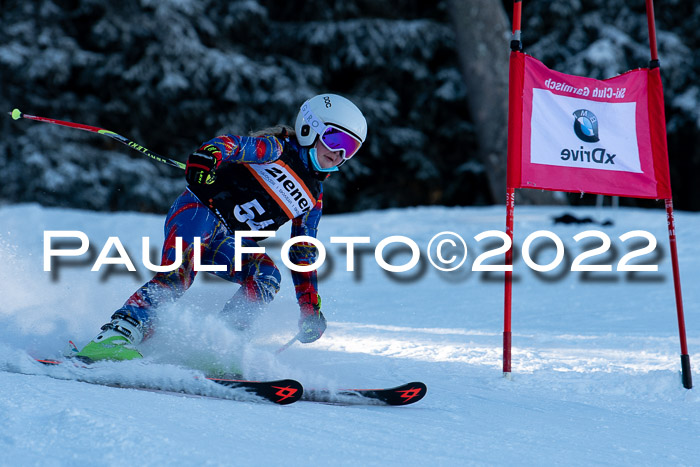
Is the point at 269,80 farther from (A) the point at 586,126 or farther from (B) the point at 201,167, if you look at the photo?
(B) the point at 201,167

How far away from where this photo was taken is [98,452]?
2014mm

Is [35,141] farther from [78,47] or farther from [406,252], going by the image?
[406,252]

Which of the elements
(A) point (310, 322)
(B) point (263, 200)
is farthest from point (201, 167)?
(A) point (310, 322)

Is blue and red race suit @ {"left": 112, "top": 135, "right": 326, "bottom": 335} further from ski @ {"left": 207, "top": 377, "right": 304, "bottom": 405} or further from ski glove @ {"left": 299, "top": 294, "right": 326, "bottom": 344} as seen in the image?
ski @ {"left": 207, "top": 377, "right": 304, "bottom": 405}

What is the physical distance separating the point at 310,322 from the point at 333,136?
919 mm

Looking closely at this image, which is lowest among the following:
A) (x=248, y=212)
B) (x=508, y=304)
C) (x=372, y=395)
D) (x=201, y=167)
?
(x=372, y=395)

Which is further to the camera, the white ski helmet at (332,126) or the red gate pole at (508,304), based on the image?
the red gate pole at (508,304)

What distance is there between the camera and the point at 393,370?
381 centimetres

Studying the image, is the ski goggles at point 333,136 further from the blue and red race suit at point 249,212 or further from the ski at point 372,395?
the ski at point 372,395

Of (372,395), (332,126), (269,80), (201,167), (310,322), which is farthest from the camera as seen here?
(269,80)

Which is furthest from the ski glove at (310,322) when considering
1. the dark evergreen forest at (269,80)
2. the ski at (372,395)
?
the dark evergreen forest at (269,80)

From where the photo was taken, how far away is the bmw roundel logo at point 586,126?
3887mm

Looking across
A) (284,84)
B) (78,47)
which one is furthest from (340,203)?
(78,47)

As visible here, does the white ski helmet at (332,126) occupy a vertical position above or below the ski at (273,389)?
above
